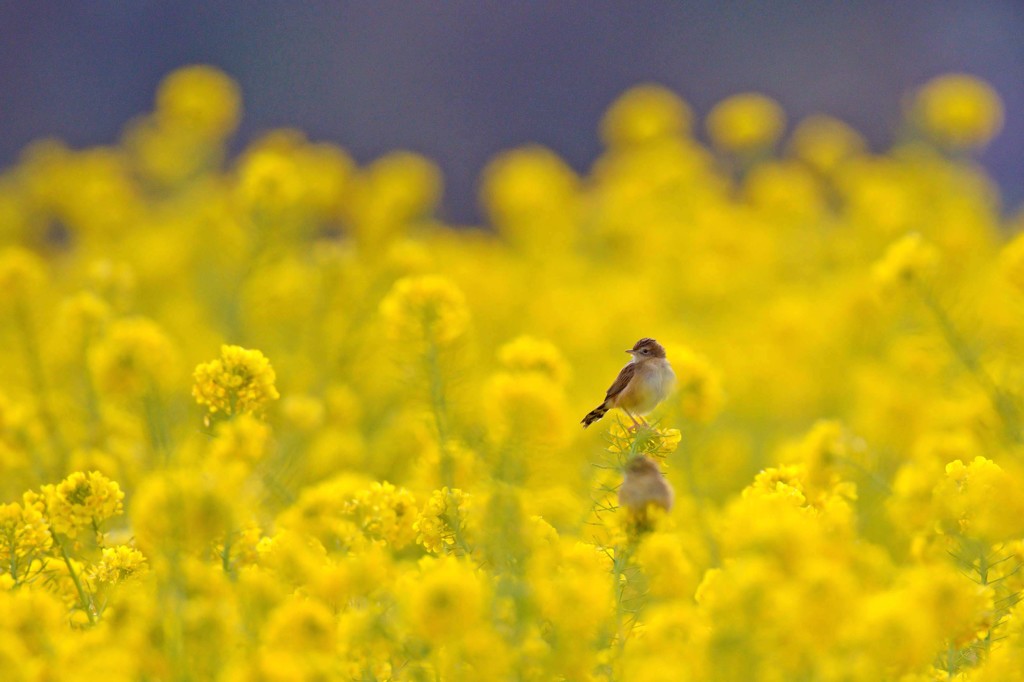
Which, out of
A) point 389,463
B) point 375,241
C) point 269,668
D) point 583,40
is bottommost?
point 269,668

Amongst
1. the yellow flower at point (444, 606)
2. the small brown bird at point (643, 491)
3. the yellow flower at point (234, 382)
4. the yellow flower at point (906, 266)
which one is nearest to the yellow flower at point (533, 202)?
the yellow flower at point (906, 266)

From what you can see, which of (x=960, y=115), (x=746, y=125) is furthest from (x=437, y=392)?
(x=746, y=125)

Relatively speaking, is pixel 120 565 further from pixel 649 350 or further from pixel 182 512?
pixel 649 350

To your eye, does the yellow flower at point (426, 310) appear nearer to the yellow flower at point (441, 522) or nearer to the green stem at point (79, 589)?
the yellow flower at point (441, 522)

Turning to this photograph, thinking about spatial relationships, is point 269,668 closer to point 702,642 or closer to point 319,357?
point 702,642

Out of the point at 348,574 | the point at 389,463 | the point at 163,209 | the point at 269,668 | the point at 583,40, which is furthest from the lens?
the point at 583,40

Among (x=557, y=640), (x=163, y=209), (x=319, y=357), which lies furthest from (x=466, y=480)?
(x=163, y=209)
